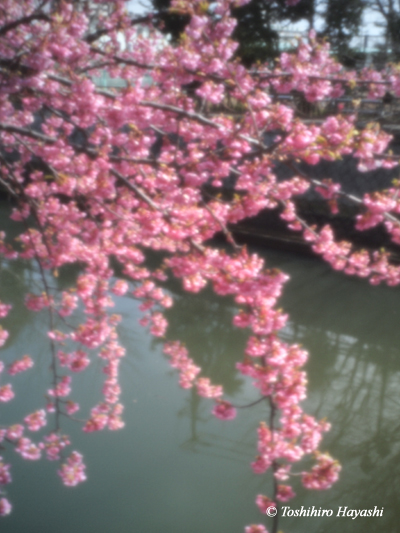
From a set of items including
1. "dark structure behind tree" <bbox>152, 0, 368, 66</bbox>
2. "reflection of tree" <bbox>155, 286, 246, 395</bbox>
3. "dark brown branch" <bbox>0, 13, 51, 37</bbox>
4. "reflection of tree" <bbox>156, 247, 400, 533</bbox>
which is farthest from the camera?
"dark structure behind tree" <bbox>152, 0, 368, 66</bbox>

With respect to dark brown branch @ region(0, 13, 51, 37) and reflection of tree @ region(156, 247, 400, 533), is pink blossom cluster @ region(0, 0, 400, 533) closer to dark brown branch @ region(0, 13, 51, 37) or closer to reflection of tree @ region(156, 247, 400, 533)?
dark brown branch @ region(0, 13, 51, 37)

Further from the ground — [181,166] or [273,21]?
[273,21]

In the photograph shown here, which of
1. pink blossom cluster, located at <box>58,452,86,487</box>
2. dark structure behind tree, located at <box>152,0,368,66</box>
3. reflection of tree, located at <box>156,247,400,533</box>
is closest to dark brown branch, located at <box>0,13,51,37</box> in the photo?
pink blossom cluster, located at <box>58,452,86,487</box>

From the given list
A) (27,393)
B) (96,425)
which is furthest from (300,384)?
(27,393)

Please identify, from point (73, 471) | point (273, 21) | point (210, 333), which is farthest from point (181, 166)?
point (273, 21)

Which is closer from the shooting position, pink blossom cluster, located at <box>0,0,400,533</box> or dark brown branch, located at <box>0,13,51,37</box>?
dark brown branch, located at <box>0,13,51,37</box>

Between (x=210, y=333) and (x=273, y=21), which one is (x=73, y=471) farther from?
(x=273, y=21)

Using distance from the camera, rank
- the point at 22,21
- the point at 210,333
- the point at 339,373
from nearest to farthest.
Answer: the point at 22,21
the point at 339,373
the point at 210,333

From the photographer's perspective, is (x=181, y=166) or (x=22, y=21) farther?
(x=181, y=166)

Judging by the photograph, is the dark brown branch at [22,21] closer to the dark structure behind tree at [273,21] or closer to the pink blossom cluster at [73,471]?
the pink blossom cluster at [73,471]

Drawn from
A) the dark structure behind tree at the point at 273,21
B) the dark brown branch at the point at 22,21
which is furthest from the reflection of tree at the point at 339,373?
the dark structure behind tree at the point at 273,21

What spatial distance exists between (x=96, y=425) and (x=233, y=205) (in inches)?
58.3

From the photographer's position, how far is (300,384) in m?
1.71

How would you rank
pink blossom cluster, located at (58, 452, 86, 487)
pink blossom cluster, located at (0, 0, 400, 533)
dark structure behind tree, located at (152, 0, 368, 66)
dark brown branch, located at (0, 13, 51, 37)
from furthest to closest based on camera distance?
dark structure behind tree, located at (152, 0, 368, 66)
pink blossom cluster, located at (58, 452, 86, 487)
pink blossom cluster, located at (0, 0, 400, 533)
dark brown branch, located at (0, 13, 51, 37)
